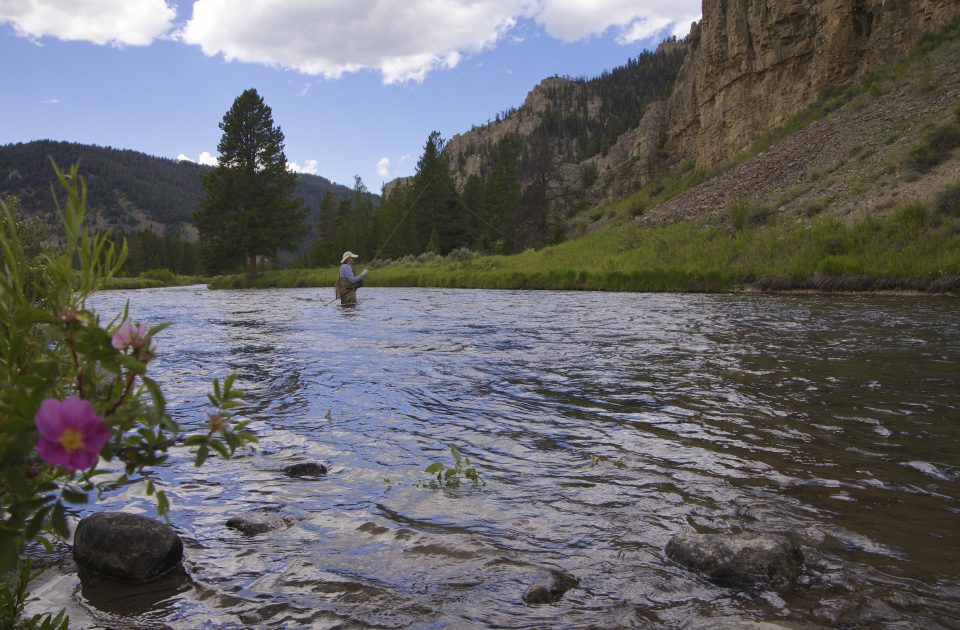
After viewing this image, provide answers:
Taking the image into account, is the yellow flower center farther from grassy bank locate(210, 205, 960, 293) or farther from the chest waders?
the chest waders

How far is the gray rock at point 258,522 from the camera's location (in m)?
3.76

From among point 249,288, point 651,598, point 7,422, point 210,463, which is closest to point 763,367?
point 651,598

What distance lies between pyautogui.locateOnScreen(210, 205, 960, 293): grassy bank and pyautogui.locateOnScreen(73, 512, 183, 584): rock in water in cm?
Result: 1790

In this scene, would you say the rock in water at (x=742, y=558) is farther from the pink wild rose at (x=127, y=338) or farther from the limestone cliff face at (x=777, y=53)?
the limestone cliff face at (x=777, y=53)

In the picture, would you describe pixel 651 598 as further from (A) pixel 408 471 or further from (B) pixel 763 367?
(B) pixel 763 367

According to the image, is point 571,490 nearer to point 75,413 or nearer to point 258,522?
point 258,522

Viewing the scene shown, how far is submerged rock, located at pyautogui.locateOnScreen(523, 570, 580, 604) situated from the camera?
9.57 ft

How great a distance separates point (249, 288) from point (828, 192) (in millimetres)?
37995

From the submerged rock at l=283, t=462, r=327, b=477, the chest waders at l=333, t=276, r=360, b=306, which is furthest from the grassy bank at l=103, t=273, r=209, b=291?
the submerged rock at l=283, t=462, r=327, b=477

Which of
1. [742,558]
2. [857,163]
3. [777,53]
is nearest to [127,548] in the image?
[742,558]

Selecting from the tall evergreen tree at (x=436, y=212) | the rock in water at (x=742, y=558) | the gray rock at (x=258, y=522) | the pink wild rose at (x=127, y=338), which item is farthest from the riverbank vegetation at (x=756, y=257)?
the tall evergreen tree at (x=436, y=212)

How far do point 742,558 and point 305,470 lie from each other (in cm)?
321

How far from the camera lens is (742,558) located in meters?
3.11

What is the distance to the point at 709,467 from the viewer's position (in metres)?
4.63
